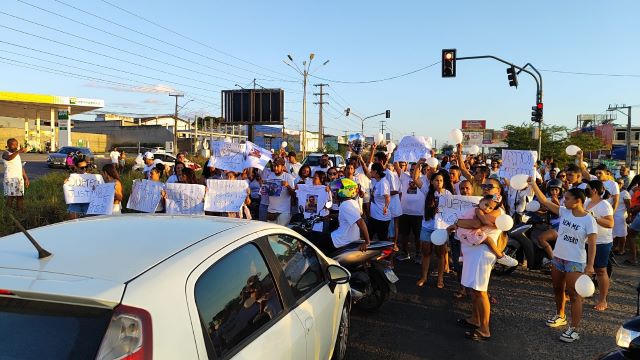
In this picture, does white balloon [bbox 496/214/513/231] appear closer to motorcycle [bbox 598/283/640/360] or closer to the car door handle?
motorcycle [bbox 598/283/640/360]

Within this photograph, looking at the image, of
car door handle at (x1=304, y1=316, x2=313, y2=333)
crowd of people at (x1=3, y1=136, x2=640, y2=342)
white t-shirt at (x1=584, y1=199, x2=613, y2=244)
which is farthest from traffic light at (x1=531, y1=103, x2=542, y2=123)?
car door handle at (x1=304, y1=316, x2=313, y2=333)

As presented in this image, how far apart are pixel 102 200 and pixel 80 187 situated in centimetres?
59

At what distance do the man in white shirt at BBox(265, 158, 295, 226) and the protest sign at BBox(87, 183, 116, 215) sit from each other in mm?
2665

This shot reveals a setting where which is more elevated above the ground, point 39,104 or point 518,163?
point 39,104

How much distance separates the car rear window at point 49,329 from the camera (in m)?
1.76

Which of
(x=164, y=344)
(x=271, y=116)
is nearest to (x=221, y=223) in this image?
(x=164, y=344)

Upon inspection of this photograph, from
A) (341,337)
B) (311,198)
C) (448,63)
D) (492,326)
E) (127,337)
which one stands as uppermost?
(448,63)

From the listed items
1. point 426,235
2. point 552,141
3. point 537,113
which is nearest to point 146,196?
point 426,235

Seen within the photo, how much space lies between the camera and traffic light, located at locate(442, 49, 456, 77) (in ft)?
Answer: 61.9

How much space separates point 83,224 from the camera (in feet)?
9.56

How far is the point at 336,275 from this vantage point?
3906mm

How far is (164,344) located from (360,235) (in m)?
4.32

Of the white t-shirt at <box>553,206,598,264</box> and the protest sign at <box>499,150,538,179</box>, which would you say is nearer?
the white t-shirt at <box>553,206,598,264</box>

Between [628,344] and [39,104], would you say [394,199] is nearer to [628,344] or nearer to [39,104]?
[628,344]
